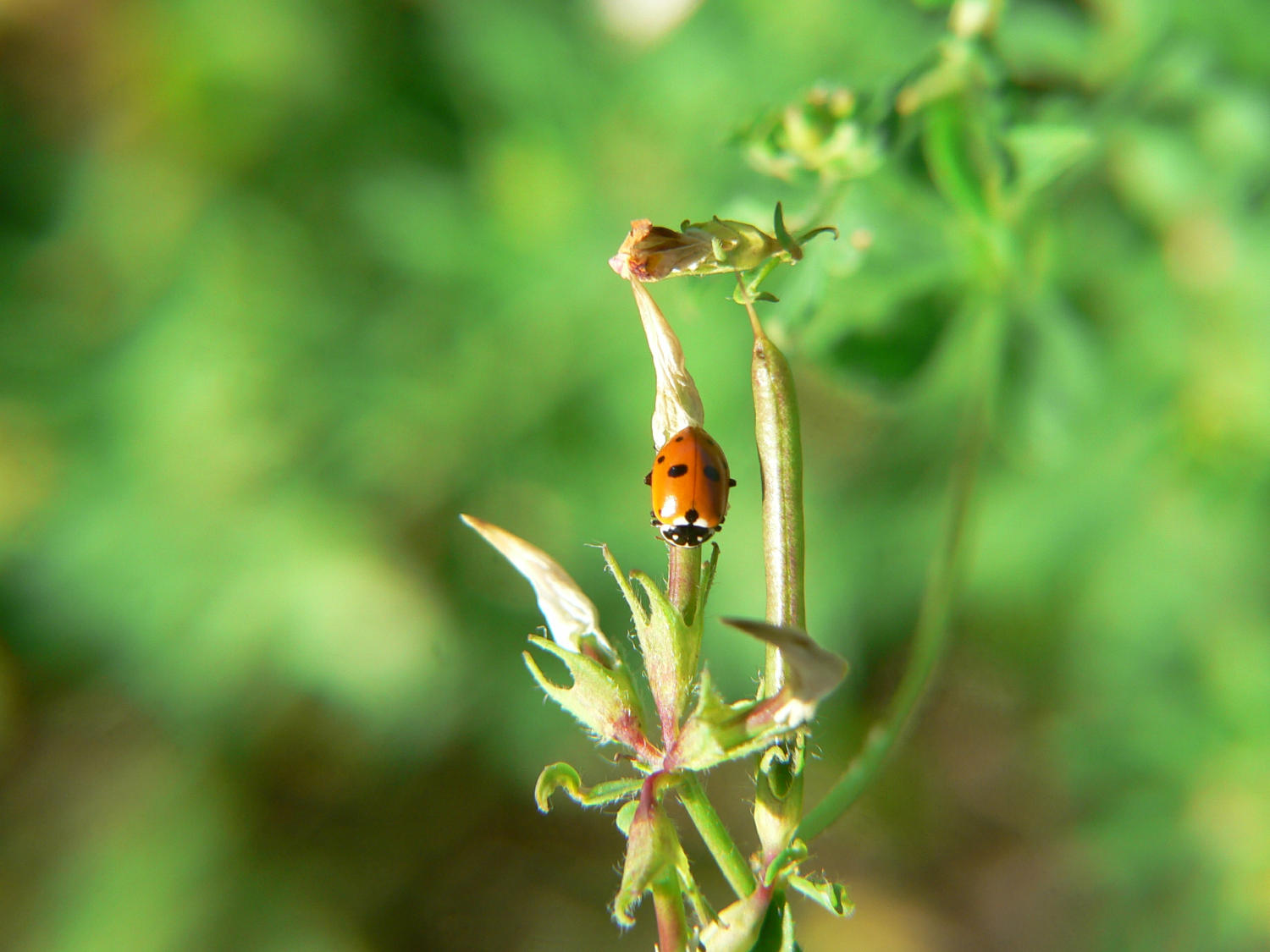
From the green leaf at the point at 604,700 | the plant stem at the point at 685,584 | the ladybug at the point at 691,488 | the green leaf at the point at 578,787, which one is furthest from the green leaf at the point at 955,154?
the green leaf at the point at 578,787

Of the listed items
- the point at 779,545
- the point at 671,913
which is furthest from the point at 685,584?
the point at 671,913

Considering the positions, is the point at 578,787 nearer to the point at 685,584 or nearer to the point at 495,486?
the point at 685,584

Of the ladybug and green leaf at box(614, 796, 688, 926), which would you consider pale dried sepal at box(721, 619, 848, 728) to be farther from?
the ladybug

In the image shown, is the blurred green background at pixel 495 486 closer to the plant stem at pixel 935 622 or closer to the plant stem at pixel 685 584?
the plant stem at pixel 935 622

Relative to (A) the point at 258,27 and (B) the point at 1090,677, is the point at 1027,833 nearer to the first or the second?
(B) the point at 1090,677

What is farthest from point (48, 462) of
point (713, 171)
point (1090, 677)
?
point (1090, 677)

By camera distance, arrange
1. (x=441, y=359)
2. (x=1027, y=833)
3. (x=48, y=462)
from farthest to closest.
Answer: (x=1027, y=833) → (x=48, y=462) → (x=441, y=359)

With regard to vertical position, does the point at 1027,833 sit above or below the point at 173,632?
above
